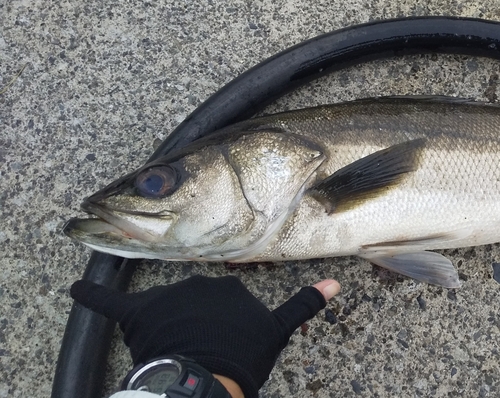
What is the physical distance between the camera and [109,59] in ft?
8.09

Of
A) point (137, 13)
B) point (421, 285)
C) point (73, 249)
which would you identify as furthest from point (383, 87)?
point (73, 249)

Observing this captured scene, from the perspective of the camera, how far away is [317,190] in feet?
6.15

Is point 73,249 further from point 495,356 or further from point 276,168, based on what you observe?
point 495,356

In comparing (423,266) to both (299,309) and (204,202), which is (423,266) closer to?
(299,309)

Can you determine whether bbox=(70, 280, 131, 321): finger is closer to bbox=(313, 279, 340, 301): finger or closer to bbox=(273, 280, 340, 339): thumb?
bbox=(273, 280, 340, 339): thumb

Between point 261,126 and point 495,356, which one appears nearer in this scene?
point 261,126

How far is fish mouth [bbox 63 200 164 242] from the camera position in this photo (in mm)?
1816

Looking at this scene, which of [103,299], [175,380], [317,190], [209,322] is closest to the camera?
[175,380]

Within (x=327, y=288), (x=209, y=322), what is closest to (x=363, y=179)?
(x=327, y=288)

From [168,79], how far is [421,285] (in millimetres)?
1490

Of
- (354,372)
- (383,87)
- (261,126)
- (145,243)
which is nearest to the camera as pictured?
(145,243)

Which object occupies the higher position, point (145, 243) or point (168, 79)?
point (168, 79)

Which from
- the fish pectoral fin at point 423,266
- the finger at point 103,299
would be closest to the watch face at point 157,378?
the finger at point 103,299

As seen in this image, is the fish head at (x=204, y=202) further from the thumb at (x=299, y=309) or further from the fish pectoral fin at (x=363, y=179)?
the thumb at (x=299, y=309)
